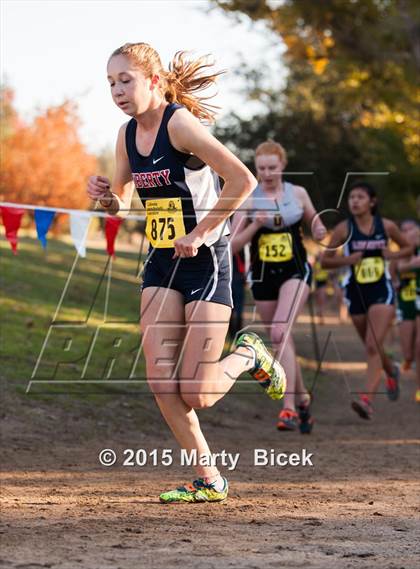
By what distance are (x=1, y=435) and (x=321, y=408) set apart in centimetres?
519

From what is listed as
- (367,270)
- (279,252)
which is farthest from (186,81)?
(367,270)

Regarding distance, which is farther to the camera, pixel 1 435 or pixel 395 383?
pixel 395 383

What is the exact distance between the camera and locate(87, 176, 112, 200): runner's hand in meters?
5.66

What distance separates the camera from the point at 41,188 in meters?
38.2

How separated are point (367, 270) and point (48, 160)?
30557 millimetres

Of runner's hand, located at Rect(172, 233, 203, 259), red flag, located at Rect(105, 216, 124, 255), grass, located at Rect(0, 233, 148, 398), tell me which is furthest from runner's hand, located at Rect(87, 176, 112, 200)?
red flag, located at Rect(105, 216, 124, 255)

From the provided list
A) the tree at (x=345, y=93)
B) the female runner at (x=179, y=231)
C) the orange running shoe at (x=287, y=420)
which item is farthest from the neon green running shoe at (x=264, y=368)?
the tree at (x=345, y=93)

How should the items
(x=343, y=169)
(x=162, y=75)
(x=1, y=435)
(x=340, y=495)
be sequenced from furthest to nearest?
(x=343, y=169) < (x=1, y=435) < (x=340, y=495) < (x=162, y=75)

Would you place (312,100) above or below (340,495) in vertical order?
above

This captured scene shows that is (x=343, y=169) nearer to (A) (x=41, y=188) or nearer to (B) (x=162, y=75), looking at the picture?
(A) (x=41, y=188)

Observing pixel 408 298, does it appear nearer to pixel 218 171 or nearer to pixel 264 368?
pixel 264 368

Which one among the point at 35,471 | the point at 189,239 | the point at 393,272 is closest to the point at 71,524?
the point at 189,239

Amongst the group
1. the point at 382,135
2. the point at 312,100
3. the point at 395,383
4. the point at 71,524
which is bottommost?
the point at 71,524

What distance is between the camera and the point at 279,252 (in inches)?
353
